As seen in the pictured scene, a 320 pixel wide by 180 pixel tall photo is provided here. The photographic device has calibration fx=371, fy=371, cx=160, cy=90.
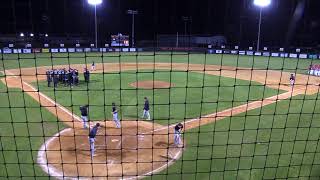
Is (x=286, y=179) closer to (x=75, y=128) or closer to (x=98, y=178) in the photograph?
(x=98, y=178)

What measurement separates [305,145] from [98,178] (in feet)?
27.0

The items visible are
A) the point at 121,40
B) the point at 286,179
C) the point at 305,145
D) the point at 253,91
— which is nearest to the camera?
the point at 286,179

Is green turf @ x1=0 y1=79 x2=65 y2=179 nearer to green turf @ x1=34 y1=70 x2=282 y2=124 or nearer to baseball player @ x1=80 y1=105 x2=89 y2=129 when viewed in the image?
baseball player @ x1=80 y1=105 x2=89 y2=129

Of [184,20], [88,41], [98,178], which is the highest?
[184,20]

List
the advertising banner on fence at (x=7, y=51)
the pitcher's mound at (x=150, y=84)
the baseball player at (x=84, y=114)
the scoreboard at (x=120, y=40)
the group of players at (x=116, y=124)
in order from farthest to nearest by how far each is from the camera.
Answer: the scoreboard at (x=120, y=40), the advertising banner on fence at (x=7, y=51), the pitcher's mound at (x=150, y=84), the baseball player at (x=84, y=114), the group of players at (x=116, y=124)

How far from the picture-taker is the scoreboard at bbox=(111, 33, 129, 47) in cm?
4653

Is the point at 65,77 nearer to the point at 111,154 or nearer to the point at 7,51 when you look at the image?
the point at 111,154

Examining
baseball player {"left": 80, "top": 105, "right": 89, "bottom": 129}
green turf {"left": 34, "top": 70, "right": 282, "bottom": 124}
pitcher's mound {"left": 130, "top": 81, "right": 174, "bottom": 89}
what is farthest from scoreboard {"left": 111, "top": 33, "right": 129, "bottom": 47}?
baseball player {"left": 80, "top": 105, "right": 89, "bottom": 129}

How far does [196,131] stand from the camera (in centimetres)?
1603

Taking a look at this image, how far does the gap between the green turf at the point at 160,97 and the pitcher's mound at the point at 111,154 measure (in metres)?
1.56

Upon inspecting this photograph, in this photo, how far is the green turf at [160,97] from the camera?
18.7 metres

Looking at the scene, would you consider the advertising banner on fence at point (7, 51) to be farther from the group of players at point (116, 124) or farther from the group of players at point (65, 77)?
the group of players at point (116, 124)

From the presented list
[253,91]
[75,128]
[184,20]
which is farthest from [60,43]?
[75,128]

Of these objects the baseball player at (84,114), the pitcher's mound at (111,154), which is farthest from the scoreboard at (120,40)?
the pitcher's mound at (111,154)
